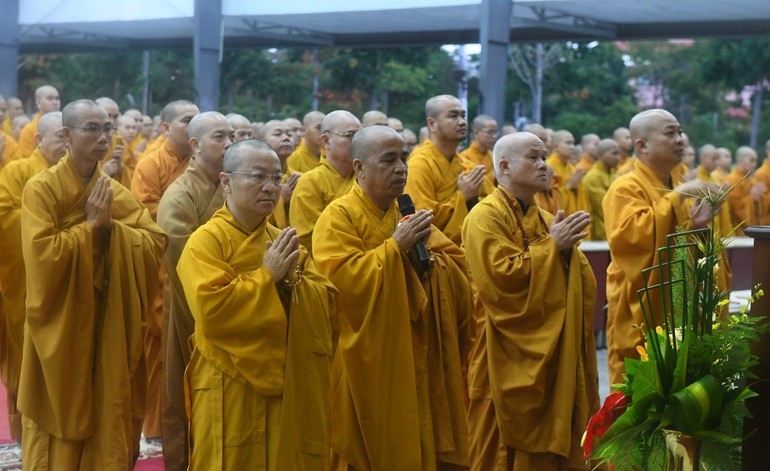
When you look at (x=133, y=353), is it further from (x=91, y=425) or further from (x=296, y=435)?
(x=296, y=435)

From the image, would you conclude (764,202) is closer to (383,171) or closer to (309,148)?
(309,148)

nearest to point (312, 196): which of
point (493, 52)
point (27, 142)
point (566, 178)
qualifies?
point (27, 142)

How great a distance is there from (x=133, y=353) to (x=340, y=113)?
2.16 m

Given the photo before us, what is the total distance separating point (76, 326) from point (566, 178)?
8499 millimetres

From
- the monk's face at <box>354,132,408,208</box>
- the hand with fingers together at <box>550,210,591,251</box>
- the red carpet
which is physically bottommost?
the red carpet

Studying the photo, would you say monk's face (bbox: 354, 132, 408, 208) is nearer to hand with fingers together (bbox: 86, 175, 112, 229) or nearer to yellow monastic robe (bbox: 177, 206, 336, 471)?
yellow monastic robe (bbox: 177, 206, 336, 471)

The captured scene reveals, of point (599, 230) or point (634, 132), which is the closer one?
point (634, 132)

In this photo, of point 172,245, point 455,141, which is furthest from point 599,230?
point 172,245

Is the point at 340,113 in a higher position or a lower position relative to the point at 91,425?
higher

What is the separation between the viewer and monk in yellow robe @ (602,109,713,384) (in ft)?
18.3

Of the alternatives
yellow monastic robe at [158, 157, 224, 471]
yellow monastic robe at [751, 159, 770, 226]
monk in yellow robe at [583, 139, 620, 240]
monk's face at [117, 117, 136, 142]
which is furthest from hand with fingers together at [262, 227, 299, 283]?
yellow monastic robe at [751, 159, 770, 226]

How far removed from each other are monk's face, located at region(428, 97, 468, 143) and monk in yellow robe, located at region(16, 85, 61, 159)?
4.63m

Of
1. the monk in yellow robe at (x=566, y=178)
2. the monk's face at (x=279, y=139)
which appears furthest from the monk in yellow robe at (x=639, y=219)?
the monk in yellow robe at (x=566, y=178)

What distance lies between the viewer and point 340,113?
642 cm
